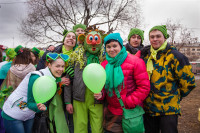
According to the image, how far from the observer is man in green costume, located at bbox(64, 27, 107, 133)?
7.79ft

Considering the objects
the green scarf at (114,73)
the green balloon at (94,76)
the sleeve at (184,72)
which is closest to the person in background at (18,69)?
the green balloon at (94,76)

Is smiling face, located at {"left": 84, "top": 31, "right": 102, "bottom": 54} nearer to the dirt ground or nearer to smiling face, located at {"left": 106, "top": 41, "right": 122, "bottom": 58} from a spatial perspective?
smiling face, located at {"left": 106, "top": 41, "right": 122, "bottom": 58}

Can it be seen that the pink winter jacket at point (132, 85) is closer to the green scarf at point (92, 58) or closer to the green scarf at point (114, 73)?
the green scarf at point (114, 73)

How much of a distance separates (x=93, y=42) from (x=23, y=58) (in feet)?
4.06

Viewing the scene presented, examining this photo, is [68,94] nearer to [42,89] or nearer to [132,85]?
[42,89]

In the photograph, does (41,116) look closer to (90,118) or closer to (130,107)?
(90,118)

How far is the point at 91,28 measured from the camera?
273 cm

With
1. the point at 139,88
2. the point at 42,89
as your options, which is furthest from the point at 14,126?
the point at 139,88

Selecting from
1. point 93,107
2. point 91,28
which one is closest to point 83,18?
point 91,28

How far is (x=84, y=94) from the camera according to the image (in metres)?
2.39

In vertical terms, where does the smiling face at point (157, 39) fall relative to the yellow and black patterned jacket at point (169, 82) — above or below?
above

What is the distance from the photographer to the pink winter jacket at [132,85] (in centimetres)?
198

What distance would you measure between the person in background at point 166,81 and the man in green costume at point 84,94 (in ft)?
2.66

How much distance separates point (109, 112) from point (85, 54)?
1050 millimetres
